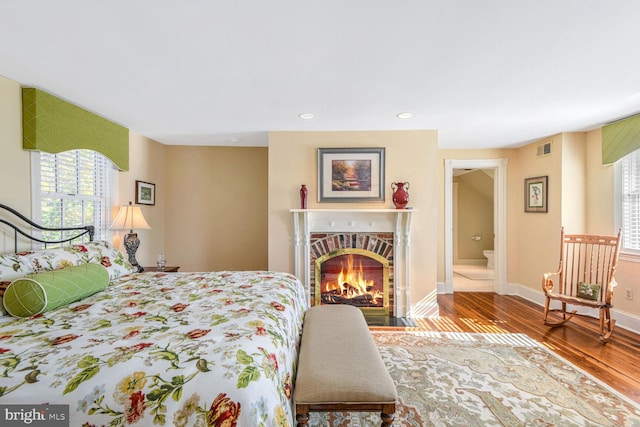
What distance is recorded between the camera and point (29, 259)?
6.22ft

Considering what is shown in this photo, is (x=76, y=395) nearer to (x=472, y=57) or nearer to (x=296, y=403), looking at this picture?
(x=296, y=403)

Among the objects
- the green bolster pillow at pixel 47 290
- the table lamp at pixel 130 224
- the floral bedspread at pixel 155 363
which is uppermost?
the table lamp at pixel 130 224

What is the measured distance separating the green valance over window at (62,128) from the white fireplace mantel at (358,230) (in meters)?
2.23

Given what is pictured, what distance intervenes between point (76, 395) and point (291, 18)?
6.11 feet

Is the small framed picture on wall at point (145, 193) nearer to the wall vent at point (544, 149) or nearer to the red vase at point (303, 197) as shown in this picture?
the red vase at point (303, 197)

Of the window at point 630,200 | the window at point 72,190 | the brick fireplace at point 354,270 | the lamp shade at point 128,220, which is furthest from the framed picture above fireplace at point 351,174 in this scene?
the window at point 630,200

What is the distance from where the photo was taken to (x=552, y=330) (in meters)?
3.11

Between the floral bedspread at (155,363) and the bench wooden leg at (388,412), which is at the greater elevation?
the floral bedspread at (155,363)

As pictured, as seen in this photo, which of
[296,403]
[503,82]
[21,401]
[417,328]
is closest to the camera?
[21,401]

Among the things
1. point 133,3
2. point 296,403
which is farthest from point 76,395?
point 133,3

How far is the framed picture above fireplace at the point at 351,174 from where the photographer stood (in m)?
3.56

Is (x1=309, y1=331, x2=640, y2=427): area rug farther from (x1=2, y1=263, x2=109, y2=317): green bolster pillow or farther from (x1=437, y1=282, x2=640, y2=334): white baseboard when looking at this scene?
(x1=2, y1=263, x2=109, y2=317): green bolster pillow

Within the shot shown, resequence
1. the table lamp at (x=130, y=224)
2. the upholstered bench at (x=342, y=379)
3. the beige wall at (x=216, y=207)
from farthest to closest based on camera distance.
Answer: the beige wall at (x=216, y=207) → the table lamp at (x=130, y=224) → the upholstered bench at (x=342, y=379)

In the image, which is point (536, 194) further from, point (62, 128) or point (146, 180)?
point (62, 128)
